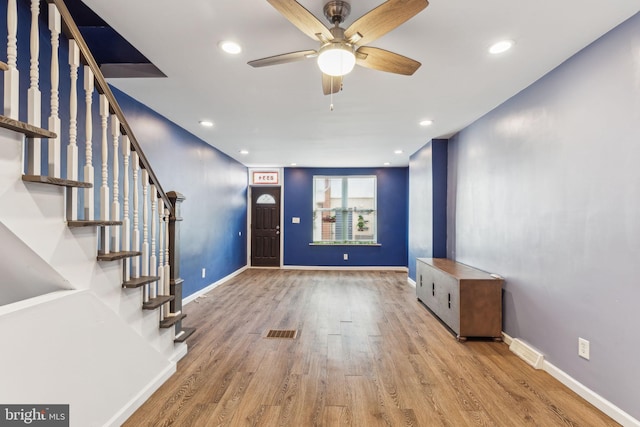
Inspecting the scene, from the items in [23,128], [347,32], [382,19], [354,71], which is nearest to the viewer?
[23,128]

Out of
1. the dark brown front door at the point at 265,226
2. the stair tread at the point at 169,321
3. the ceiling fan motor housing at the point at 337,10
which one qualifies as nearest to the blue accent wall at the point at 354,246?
the dark brown front door at the point at 265,226

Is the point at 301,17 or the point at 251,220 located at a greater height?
the point at 301,17

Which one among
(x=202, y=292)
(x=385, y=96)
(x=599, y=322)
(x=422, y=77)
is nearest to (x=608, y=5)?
(x=422, y=77)

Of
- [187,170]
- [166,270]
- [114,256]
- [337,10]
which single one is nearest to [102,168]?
[114,256]

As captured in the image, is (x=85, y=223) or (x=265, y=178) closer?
(x=85, y=223)

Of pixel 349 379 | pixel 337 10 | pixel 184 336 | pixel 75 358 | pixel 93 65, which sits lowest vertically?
pixel 349 379

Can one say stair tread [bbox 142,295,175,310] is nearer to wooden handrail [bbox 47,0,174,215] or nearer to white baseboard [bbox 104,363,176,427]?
white baseboard [bbox 104,363,176,427]

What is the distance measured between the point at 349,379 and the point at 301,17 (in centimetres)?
253

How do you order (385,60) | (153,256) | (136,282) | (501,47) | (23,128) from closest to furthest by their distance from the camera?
(23,128)
(385,60)
(136,282)
(501,47)
(153,256)

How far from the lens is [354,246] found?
7176 millimetres

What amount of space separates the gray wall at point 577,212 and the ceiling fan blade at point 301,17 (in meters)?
1.98

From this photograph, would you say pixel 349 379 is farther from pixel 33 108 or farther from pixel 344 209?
pixel 344 209

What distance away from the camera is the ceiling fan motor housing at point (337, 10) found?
1702 millimetres

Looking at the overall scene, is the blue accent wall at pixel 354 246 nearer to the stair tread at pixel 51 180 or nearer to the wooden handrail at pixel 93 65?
the wooden handrail at pixel 93 65
